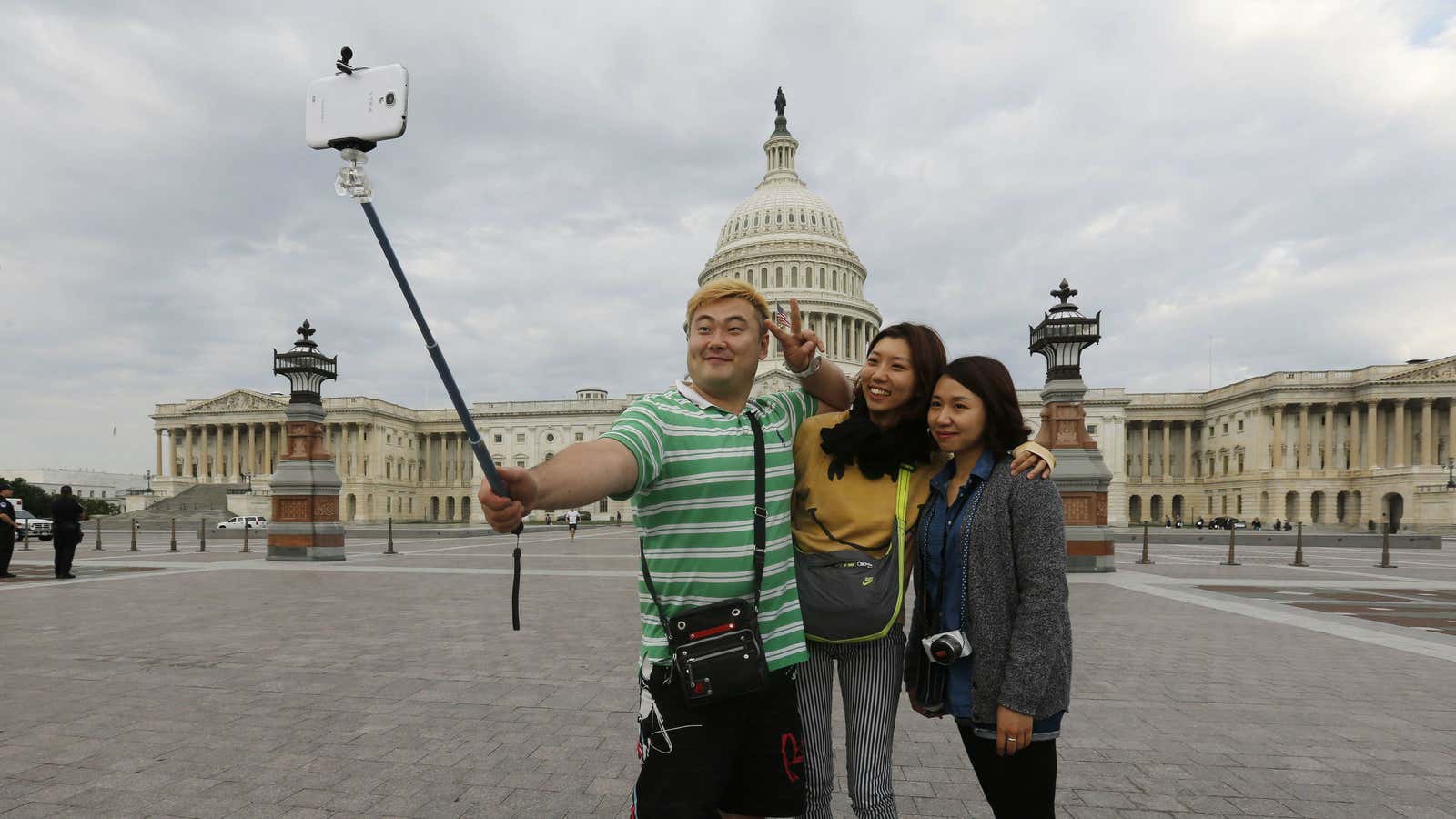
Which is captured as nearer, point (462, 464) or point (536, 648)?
point (536, 648)

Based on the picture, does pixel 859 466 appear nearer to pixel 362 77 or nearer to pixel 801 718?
pixel 801 718

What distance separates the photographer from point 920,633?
299cm

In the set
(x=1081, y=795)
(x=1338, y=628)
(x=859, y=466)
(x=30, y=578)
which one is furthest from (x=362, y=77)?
(x=30, y=578)

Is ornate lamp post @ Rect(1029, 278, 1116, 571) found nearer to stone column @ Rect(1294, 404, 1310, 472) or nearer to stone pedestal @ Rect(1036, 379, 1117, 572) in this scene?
stone pedestal @ Rect(1036, 379, 1117, 572)

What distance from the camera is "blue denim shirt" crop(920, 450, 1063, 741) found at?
277 cm

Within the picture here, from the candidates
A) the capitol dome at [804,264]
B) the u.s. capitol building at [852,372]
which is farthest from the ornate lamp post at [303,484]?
the capitol dome at [804,264]

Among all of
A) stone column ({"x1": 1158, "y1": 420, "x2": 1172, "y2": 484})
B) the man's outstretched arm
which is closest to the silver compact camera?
the man's outstretched arm

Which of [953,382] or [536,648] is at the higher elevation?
[953,382]

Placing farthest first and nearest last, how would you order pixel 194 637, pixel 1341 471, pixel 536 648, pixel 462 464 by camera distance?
pixel 462 464 < pixel 1341 471 < pixel 194 637 < pixel 536 648

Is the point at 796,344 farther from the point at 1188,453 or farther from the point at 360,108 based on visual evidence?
the point at 1188,453

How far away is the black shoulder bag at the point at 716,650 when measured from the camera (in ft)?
7.61

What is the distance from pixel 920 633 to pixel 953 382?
3.33ft

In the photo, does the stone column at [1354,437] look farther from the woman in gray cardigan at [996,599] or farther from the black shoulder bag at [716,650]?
the black shoulder bag at [716,650]

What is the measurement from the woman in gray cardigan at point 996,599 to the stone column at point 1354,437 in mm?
94600
